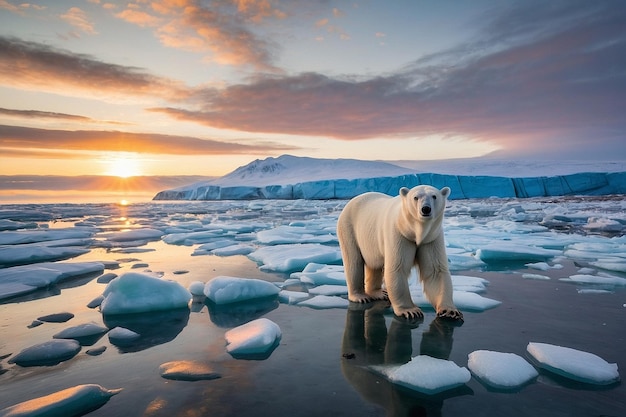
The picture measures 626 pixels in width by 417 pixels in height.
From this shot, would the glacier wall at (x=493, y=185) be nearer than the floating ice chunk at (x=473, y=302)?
No

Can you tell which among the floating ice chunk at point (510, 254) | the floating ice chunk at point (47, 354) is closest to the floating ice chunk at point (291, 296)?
the floating ice chunk at point (47, 354)

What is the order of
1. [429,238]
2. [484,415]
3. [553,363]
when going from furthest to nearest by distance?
[429,238] < [553,363] < [484,415]

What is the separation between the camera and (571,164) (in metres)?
40.6

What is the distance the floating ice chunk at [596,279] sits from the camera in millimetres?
4473

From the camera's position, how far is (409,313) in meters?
3.31

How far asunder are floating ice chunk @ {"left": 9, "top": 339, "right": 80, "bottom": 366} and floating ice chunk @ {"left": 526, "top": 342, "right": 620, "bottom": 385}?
3.25 meters

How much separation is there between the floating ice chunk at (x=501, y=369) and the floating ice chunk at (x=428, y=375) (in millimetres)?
120

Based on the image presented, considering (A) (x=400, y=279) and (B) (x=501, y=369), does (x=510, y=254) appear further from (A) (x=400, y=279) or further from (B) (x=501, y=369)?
(B) (x=501, y=369)

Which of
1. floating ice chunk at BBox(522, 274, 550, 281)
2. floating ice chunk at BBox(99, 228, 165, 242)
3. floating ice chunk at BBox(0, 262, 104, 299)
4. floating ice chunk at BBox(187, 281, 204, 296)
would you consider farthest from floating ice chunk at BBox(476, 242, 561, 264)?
floating ice chunk at BBox(99, 228, 165, 242)

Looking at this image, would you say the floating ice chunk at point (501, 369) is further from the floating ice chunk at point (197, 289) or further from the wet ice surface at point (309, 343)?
the floating ice chunk at point (197, 289)

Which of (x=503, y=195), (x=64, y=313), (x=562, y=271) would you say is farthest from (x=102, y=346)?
(x=503, y=195)

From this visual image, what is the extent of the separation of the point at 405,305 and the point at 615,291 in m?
2.64

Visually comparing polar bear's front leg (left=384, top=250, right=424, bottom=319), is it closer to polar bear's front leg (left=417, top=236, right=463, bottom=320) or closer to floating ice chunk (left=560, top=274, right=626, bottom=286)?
polar bear's front leg (left=417, top=236, right=463, bottom=320)

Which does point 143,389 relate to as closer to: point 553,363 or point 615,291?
point 553,363
